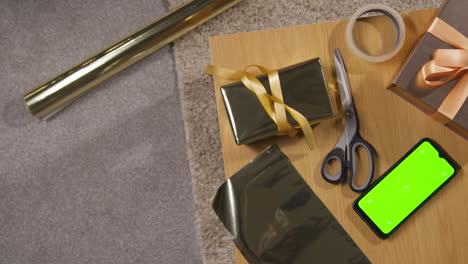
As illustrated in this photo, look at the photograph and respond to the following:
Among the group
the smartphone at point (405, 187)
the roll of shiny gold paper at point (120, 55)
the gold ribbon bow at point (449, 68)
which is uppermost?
the roll of shiny gold paper at point (120, 55)

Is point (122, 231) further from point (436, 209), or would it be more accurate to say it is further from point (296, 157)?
point (436, 209)

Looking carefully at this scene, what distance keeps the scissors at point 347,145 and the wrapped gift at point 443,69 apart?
7 cm

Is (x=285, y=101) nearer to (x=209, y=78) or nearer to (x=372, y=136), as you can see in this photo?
(x=372, y=136)

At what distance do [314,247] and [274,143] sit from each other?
0.53ft

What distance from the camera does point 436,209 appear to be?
0.56 metres

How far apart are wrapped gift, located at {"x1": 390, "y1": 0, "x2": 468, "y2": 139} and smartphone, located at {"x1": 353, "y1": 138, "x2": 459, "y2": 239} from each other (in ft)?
0.19

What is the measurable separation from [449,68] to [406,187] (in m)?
0.17

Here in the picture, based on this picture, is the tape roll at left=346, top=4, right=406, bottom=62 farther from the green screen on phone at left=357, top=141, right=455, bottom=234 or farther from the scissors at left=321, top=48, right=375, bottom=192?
the green screen on phone at left=357, top=141, right=455, bottom=234

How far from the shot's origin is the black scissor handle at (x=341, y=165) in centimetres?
56

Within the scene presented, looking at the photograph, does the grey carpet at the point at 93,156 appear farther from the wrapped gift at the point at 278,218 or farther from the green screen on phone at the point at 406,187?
the green screen on phone at the point at 406,187

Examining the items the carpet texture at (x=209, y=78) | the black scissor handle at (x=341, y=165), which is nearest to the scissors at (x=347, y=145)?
the black scissor handle at (x=341, y=165)

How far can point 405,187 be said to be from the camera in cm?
54

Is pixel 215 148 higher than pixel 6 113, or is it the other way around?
pixel 6 113

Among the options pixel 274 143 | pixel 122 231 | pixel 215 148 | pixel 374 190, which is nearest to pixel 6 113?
pixel 122 231
